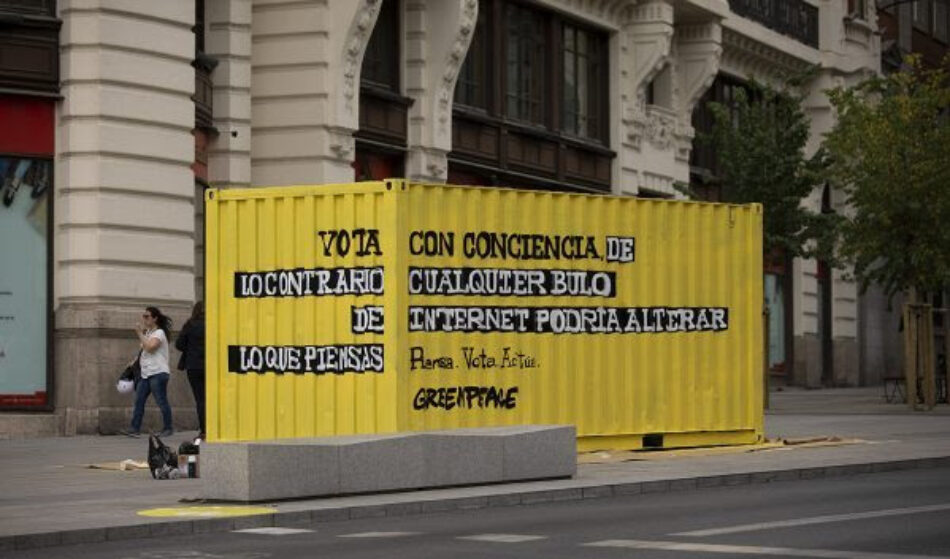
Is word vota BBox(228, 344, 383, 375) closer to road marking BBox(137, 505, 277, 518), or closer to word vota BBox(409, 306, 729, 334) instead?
word vota BBox(409, 306, 729, 334)

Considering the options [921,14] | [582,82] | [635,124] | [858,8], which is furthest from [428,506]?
[921,14]

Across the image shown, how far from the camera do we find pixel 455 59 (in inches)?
1460

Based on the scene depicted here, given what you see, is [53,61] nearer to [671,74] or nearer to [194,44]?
[194,44]

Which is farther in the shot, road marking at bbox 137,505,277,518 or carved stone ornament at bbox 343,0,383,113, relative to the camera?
carved stone ornament at bbox 343,0,383,113

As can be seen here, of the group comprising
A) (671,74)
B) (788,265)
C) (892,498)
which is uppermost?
(671,74)

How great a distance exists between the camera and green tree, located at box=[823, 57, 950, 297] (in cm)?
4312

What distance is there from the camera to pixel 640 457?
24.0 m

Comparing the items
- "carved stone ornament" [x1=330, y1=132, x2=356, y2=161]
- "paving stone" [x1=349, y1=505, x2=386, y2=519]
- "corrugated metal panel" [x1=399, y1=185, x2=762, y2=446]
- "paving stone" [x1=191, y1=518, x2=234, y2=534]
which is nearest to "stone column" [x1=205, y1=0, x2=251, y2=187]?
"carved stone ornament" [x1=330, y1=132, x2=356, y2=161]

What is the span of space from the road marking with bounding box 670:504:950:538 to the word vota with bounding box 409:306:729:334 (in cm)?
655

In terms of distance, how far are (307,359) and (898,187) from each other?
2296 cm

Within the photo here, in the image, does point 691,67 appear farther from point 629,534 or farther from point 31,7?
point 629,534

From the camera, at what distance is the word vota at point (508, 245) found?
73.5 ft

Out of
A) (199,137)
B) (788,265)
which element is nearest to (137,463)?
(199,137)

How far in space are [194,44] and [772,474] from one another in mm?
12309
